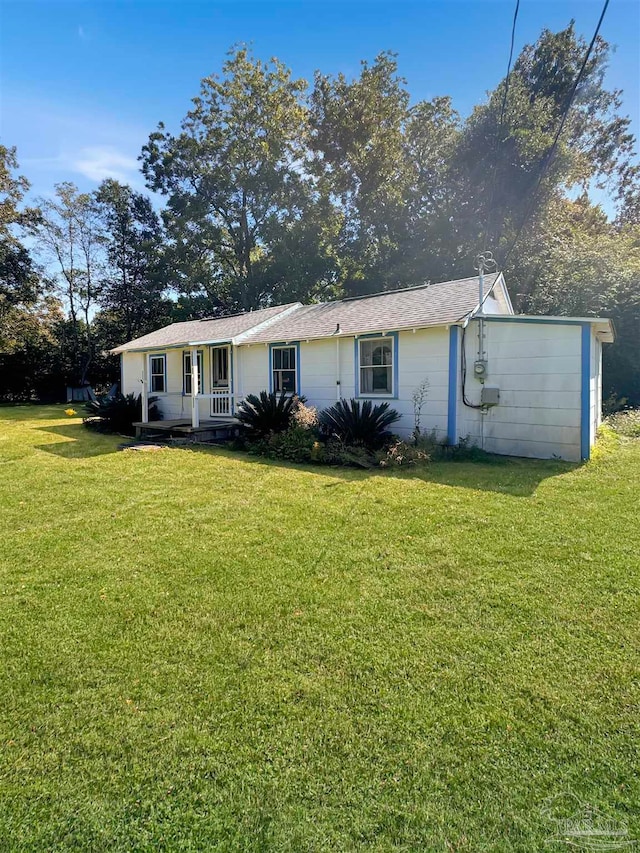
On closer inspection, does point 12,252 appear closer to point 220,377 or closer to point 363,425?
point 220,377

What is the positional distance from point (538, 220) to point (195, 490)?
24.4 metres

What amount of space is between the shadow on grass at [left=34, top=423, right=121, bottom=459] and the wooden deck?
71cm

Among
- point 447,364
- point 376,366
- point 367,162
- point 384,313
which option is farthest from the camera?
point 367,162

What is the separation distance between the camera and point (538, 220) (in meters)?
23.2

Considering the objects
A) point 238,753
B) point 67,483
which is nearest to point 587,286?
point 67,483

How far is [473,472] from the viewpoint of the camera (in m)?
Result: 7.61

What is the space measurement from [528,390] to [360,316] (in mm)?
4828

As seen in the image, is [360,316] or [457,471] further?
[360,316]

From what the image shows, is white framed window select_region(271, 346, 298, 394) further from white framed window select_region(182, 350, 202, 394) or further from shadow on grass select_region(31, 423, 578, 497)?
white framed window select_region(182, 350, 202, 394)

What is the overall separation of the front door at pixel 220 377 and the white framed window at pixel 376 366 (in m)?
4.91

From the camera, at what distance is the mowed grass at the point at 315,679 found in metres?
1.79

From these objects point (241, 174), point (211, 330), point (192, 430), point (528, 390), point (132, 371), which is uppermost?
point (241, 174)

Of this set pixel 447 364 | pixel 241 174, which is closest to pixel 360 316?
pixel 447 364

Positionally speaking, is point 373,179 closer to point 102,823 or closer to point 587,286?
point 587,286
